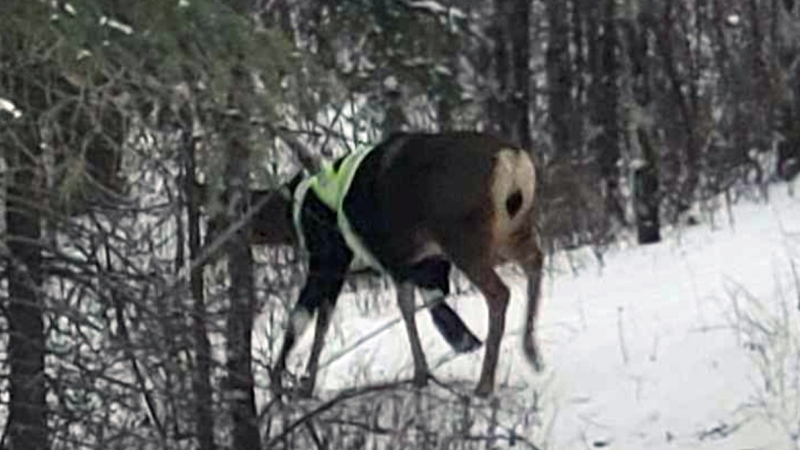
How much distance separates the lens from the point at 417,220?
1034cm

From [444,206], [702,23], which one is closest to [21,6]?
Result: [444,206]

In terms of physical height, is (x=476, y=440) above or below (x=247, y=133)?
below

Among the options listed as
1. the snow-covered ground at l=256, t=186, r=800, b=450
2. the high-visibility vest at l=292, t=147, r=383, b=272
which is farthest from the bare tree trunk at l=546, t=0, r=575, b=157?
the high-visibility vest at l=292, t=147, r=383, b=272

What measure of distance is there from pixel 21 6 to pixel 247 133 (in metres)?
0.93

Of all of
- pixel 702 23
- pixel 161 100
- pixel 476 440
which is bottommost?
pixel 476 440

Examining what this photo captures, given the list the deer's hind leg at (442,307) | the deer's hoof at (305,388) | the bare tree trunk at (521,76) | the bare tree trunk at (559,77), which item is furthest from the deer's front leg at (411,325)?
the bare tree trunk at (559,77)

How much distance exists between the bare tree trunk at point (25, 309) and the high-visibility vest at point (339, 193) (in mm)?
2331

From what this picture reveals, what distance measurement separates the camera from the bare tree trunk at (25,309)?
6832mm

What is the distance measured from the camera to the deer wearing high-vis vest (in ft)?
33.2

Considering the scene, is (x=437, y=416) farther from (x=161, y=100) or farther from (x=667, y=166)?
(x=667, y=166)

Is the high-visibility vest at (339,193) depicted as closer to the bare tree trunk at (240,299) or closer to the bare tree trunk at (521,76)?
the bare tree trunk at (240,299)

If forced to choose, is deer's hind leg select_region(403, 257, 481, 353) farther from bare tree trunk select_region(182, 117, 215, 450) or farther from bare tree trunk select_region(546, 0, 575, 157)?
bare tree trunk select_region(546, 0, 575, 157)

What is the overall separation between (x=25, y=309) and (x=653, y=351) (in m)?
3.83

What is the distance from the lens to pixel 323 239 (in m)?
10.5
